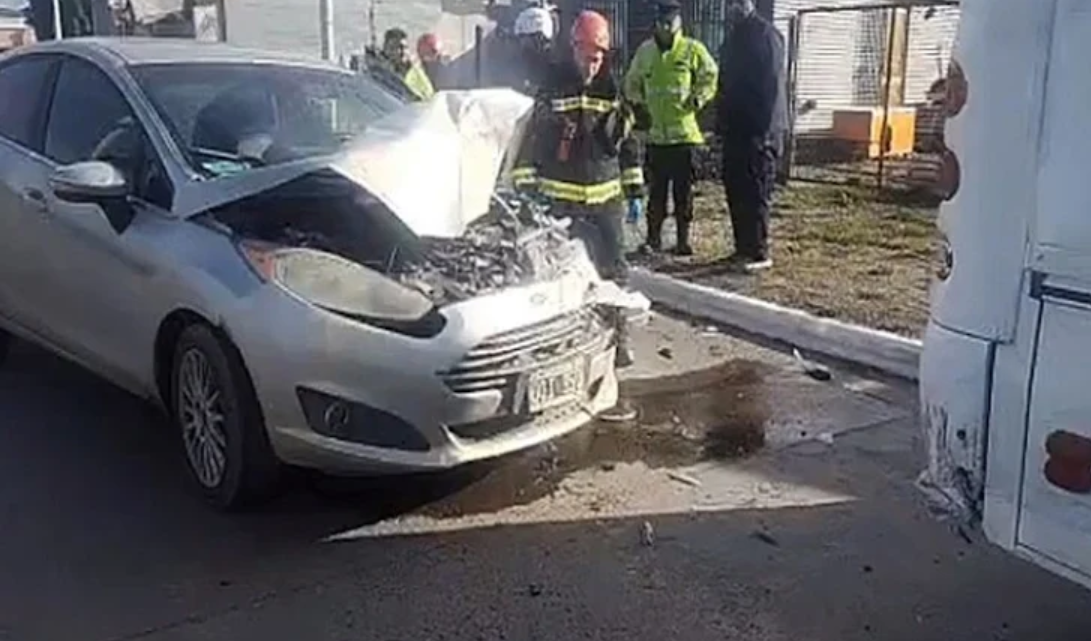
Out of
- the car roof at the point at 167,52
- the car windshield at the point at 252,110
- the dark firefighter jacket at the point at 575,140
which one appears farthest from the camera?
the dark firefighter jacket at the point at 575,140

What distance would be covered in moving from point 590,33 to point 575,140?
2.19 ft

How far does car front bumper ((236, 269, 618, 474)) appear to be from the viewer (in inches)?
175

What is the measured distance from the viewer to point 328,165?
518 centimetres

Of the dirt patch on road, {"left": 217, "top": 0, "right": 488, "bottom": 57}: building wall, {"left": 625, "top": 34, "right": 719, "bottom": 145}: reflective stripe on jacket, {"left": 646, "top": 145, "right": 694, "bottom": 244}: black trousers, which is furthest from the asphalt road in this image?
{"left": 217, "top": 0, "right": 488, "bottom": 57}: building wall

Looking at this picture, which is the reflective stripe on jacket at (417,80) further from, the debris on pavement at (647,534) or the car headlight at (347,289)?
the debris on pavement at (647,534)

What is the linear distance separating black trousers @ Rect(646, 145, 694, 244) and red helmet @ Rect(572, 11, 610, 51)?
2.93 m

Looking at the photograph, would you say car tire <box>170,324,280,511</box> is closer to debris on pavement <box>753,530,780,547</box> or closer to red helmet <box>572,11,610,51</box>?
debris on pavement <box>753,530,780,547</box>

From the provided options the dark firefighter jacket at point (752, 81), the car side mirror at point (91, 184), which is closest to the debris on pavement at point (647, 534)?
the car side mirror at point (91, 184)

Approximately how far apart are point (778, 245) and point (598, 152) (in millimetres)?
4201

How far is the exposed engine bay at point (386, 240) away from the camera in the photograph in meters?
4.77

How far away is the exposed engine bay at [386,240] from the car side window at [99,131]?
18.3 inches

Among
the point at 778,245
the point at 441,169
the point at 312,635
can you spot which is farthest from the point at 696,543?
the point at 778,245

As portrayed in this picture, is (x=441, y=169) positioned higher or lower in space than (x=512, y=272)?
higher

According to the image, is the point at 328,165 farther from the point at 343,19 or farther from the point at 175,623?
the point at 343,19
